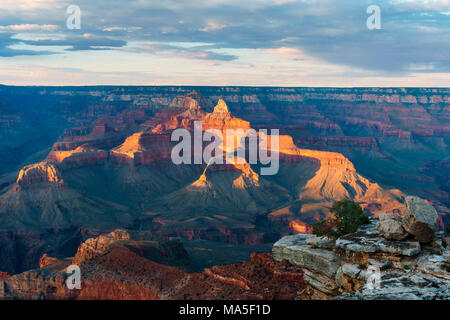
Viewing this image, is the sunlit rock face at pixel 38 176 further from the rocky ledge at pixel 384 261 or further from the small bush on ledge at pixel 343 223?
the rocky ledge at pixel 384 261

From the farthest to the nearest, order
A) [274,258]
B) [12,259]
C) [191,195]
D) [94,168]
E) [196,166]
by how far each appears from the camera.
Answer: [196,166], [94,168], [191,195], [12,259], [274,258]

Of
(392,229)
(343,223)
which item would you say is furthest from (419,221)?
(343,223)

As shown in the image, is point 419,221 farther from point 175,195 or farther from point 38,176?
point 38,176

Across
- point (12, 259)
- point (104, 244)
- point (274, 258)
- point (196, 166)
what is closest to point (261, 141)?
point (196, 166)

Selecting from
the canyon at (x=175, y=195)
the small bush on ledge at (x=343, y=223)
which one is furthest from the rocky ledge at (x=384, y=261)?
the canyon at (x=175, y=195)

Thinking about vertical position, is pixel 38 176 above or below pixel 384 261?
below
